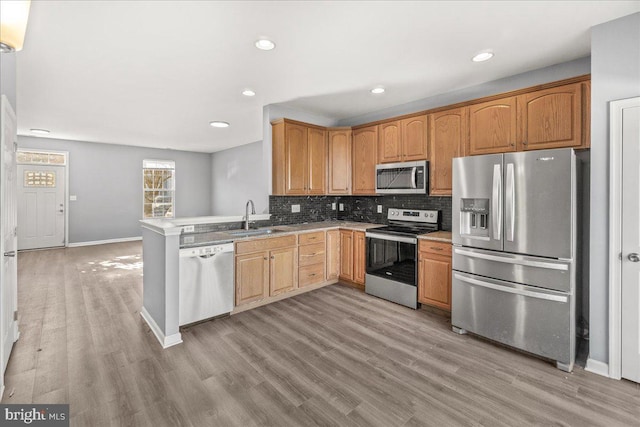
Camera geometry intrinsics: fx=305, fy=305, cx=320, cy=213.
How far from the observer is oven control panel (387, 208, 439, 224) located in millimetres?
3882

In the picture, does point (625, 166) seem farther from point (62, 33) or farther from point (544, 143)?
point (62, 33)

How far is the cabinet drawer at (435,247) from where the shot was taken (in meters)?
3.18

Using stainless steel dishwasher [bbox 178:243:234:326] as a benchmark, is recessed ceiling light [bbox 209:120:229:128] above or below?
above

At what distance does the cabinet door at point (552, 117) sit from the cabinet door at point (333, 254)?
2.41 m

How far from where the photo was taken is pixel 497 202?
260cm

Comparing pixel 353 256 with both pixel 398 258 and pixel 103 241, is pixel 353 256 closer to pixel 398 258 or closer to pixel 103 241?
pixel 398 258

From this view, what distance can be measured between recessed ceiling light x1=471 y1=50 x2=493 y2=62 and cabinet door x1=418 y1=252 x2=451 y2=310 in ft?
6.34

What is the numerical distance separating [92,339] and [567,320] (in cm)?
395

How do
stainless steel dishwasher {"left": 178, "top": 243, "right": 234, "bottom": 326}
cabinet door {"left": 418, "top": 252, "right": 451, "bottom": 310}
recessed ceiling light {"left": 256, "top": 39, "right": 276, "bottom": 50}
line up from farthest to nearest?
cabinet door {"left": 418, "top": 252, "right": 451, "bottom": 310} < stainless steel dishwasher {"left": 178, "top": 243, "right": 234, "bottom": 326} < recessed ceiling light {"left": 256, "top": 39, "right": 276, "bottom": 50}

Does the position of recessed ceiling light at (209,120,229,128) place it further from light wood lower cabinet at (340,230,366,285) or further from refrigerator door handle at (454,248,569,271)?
refrigerator door handle at (454,248,569,271)

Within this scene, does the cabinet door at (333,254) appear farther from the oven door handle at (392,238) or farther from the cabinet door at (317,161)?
the cabinet door at (317,161)

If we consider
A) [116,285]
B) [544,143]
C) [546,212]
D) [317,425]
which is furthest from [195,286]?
[544,143]

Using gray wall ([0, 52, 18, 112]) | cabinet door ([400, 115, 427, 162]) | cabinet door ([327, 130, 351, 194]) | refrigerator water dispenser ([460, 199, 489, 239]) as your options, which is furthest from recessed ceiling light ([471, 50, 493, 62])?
gray wall ([0, 52, 18, 112])

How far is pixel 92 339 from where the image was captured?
2.75 meters
